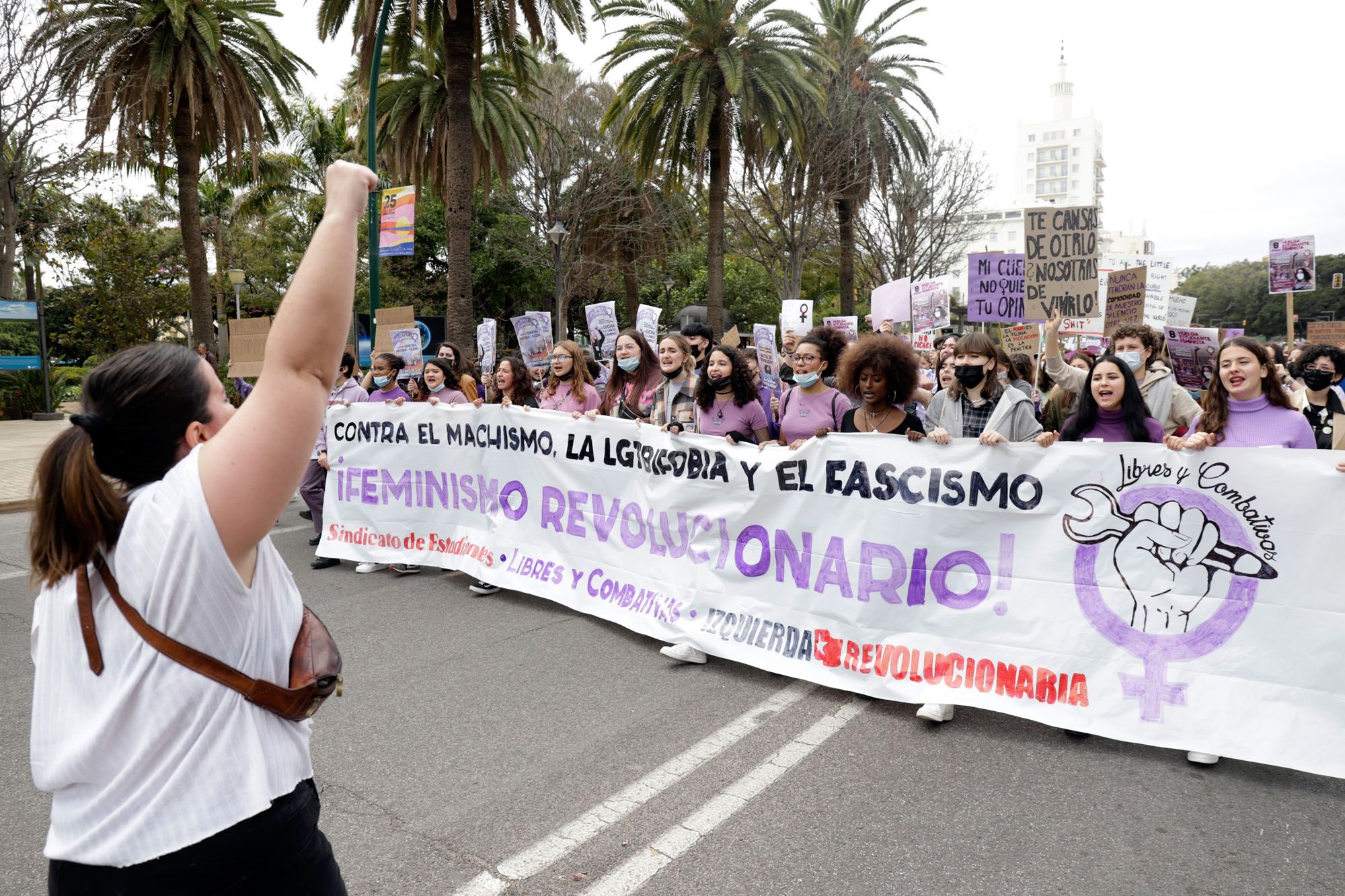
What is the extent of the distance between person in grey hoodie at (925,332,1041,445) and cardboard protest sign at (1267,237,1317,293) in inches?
369

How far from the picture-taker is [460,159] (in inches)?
543

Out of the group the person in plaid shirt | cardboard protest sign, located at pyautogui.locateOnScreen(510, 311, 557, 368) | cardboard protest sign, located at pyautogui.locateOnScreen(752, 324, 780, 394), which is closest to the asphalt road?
the person in plaid shirt

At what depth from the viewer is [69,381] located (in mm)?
25328

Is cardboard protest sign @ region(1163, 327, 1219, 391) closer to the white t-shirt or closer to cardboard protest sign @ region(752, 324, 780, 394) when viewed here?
cardboard protest sign @ region(752, 324, 780, 394)

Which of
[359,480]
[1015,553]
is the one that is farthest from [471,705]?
[359,480]

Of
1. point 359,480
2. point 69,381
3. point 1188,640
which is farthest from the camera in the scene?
point 69,381

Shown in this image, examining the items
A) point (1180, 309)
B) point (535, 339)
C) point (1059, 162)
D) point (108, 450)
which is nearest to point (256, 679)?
point (108, 450)

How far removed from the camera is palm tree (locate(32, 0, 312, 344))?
1669cm

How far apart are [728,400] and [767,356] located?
451 centimetres

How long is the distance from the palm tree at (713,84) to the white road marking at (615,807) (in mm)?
13987

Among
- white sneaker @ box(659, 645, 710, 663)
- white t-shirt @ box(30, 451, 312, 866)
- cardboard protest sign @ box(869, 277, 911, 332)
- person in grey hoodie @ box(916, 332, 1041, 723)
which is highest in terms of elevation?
cardboard protest sign @ box(869, 277, 911, 332)

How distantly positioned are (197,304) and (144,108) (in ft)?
11.7

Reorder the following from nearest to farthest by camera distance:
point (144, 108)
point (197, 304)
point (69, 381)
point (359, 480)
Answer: point (359, 480)
point (144, 108)
point (197, 304)
point (69, 381)

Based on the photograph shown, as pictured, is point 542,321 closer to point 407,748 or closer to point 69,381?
point 407,748
